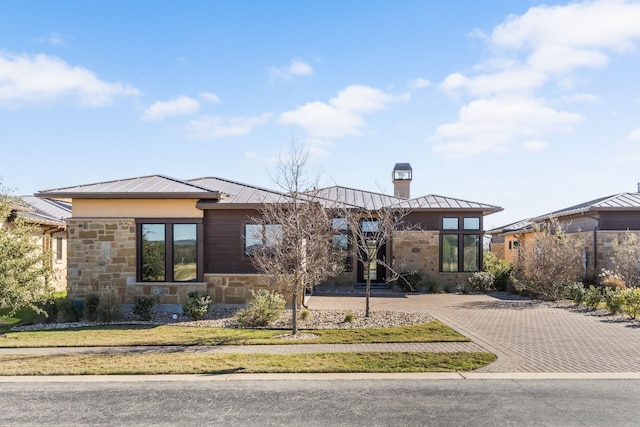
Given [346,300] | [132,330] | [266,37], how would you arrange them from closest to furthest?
[132,330] → [266,37] → [346,300]

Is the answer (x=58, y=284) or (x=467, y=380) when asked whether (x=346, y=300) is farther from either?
(x=58, y=284)

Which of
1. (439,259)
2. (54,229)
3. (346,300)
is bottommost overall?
(346,300)

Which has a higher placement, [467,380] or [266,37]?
[266,37]

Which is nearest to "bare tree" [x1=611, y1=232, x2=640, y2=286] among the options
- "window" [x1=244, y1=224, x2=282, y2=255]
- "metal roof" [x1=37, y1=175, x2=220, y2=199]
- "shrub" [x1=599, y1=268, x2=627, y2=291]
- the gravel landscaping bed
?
"shrub" [x1=599, y1=268, x2=627, y2=291]

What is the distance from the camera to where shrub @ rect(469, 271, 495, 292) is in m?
20.4

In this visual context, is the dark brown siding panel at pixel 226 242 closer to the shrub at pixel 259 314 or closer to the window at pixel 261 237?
the window at pixel 261 237

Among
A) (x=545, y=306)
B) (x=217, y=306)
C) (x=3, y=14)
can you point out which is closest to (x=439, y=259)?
(x=545, y=306)

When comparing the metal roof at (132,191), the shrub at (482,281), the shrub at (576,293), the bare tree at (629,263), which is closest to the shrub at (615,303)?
the shrub at (576,293)

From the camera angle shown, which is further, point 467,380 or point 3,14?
point 3,14

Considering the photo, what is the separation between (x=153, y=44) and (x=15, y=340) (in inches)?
355

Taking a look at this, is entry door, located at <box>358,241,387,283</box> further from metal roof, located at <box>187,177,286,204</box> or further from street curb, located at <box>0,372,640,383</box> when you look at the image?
street curb, located at <box>0,372,640,383</box>

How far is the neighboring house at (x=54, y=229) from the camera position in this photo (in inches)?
741

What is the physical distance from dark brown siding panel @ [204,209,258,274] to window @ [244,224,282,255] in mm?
172

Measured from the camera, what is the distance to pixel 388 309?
15203mm
